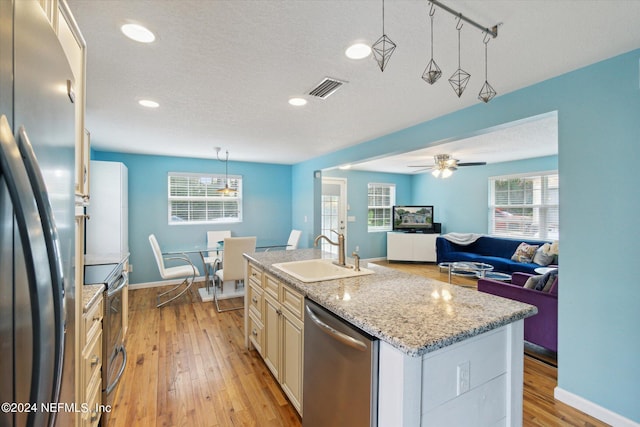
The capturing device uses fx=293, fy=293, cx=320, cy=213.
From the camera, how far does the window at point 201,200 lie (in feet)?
17.3

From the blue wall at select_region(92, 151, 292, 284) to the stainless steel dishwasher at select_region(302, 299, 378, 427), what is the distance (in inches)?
144

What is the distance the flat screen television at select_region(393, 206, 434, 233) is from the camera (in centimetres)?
712

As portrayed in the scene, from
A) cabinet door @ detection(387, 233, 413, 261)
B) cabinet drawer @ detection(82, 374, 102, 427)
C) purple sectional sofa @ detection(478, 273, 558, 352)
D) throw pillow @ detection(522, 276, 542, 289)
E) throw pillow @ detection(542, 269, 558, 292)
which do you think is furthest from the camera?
cabinet door @ detection(387, 233, 413, 261)

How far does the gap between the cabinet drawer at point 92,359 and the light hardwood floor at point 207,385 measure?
0.49m

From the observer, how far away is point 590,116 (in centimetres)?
192

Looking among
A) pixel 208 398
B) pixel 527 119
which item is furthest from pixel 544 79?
pixel 208 398

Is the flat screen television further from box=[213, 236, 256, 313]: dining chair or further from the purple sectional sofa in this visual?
box=[213, 236, 256, 313]: dining chair

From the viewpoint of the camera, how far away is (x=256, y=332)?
258 centimetres

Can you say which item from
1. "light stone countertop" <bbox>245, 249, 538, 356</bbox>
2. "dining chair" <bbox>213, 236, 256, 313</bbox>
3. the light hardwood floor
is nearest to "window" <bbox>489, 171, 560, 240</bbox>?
the light hardwood floor

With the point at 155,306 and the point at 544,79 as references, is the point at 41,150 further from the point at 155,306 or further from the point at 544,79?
the point at 155,306

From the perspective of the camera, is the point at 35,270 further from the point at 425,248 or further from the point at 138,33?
the point at 425,248

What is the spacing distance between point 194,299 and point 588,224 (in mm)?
4537

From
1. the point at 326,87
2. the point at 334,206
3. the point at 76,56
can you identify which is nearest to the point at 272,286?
the point at 326,87

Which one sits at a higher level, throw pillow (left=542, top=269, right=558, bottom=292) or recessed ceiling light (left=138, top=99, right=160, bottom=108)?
recessed ceiling light (left=138, top=99, right=160, bottom=108)
